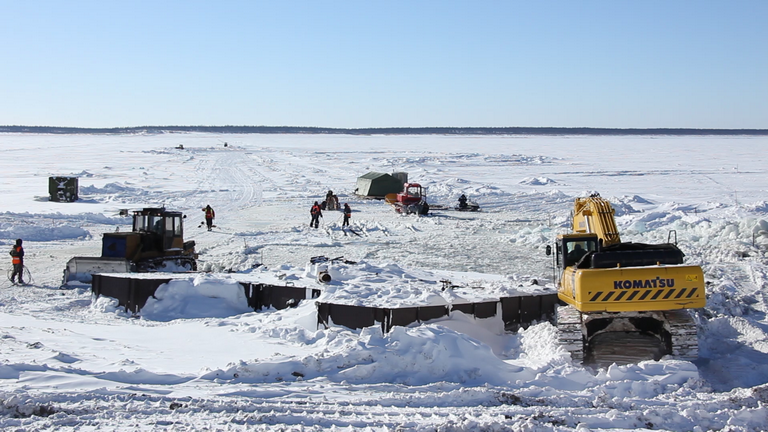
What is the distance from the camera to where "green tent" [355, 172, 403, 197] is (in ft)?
119

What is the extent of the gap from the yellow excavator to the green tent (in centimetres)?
2642

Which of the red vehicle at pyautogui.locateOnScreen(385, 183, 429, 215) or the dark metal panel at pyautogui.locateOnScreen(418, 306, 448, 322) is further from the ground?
the red vehicle at pyautogui.locateOnScreen(385, 183, 429, 215)

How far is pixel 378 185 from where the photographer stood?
119 ft

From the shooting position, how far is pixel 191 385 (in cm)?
707

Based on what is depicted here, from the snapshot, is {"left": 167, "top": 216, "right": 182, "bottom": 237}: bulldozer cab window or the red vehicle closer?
{"left": 167, "top": 216, "right": 182, "bottom": 237}: bulldozer cab window

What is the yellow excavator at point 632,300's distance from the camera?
8.83 meters

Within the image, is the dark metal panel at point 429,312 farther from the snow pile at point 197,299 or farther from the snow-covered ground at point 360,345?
the snow pile at point 197,299

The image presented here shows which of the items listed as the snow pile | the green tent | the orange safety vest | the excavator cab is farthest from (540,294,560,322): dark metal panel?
the green tent

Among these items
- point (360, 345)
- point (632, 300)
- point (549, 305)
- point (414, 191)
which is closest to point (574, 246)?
point (549, 305)

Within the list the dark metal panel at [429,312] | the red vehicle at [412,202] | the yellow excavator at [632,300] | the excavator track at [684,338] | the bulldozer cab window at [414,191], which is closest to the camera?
the yellow excavator at [632,300]

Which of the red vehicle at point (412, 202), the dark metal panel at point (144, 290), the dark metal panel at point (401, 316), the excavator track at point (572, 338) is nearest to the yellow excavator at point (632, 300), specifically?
the excavator track at point (572, 338)

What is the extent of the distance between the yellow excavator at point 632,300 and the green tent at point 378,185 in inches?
1040

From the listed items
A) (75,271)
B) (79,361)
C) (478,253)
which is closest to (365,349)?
(79,361)

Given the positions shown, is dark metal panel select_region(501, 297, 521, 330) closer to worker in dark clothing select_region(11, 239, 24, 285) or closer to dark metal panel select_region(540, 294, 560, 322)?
dark metal panel select_region(540, 294, 560, 322)
